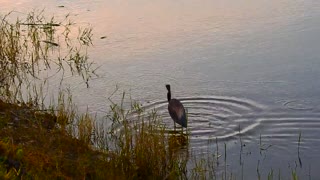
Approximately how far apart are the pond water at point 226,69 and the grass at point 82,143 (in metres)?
0.24

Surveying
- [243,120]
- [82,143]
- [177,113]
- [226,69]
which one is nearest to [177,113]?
[177,113]

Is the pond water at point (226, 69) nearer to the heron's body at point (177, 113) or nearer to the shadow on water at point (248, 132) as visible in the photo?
the shadow on water at point (248, 132)

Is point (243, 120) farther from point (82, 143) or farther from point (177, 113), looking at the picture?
point (82, 143)

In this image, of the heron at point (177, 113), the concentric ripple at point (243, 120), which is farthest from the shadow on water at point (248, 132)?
the heron at point (177, 113)

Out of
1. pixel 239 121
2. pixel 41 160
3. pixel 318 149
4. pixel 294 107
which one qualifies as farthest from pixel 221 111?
pixel 41 160

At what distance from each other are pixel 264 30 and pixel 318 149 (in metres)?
5.37

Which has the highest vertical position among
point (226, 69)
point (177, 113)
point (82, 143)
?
point (226, 69)

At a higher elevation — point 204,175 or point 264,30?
point 264,30

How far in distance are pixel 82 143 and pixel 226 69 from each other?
3604 millimetres

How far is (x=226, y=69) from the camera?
9.71 metres

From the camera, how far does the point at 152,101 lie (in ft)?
28.4

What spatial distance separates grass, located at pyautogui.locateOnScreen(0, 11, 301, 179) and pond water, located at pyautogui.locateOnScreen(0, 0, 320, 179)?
244 mm

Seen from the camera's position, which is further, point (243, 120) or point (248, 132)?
point (243, 120)

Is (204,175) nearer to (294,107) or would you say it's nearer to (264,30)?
(294,107)
